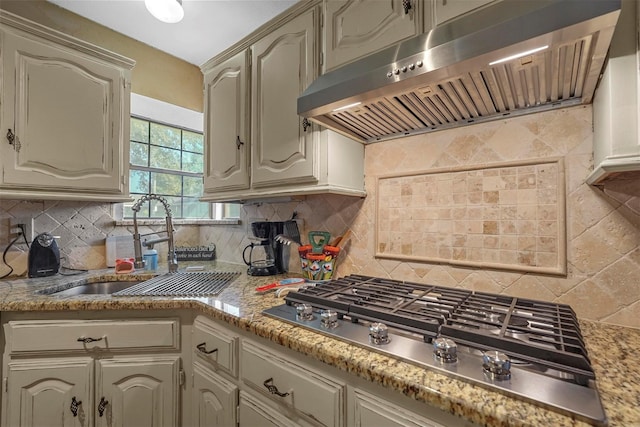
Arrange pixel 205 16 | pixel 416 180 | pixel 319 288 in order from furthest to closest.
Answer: pixel 205 16
pixel 416 180
pixel 319 288

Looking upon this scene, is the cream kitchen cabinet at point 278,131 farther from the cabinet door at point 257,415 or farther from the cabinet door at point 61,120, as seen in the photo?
the cabinet door at point 257,415

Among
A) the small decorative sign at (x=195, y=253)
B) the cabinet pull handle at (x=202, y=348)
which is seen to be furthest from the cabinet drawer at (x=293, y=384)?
the small decorative sign at (x=195, y=253)

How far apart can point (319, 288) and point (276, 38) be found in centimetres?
122

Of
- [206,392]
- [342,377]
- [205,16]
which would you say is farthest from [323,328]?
[205,16]

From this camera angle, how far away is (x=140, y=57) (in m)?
2.12

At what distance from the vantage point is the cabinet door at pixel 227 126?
1603 millimetres

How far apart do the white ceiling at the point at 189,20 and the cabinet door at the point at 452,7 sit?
4.15 feet

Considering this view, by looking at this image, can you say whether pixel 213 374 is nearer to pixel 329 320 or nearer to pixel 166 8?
pixel 329 320

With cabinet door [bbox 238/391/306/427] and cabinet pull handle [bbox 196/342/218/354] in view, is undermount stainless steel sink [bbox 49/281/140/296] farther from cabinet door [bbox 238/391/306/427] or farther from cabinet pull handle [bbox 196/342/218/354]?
cabinet door [bbox 238/391/306/427]

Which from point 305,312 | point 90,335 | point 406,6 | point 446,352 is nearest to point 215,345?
point 305,312

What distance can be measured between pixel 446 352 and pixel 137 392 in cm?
131

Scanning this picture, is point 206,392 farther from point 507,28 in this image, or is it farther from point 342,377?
point 507,28

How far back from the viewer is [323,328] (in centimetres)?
84

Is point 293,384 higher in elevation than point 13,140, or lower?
lower
